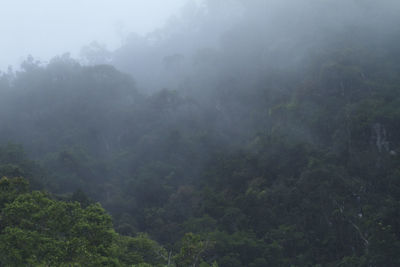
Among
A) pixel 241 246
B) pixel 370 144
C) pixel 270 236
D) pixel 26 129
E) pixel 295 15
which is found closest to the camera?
pixel 241 246

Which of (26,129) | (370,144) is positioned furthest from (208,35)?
(370,144)

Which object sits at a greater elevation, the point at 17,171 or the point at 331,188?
the point at 17,171

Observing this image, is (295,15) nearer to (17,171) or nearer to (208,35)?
(208,35)

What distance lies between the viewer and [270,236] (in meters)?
24.7

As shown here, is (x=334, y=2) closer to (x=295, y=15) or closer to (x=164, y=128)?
(x=295, y=15)

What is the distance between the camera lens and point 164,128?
42.1 metres

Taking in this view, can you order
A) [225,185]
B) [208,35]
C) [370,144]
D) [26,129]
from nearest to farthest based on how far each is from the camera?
[370,144], [225,185], [26,129], [208,35]

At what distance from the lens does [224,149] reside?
36.9 meters

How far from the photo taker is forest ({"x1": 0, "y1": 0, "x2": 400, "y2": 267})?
55.1 feet

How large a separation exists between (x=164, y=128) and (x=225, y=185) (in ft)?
40.6

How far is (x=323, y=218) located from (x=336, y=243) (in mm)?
1869

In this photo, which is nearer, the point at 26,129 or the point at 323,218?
the point at 323,218

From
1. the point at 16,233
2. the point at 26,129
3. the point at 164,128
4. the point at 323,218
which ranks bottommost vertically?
the point at 323,218

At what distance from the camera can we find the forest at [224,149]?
661 inches
